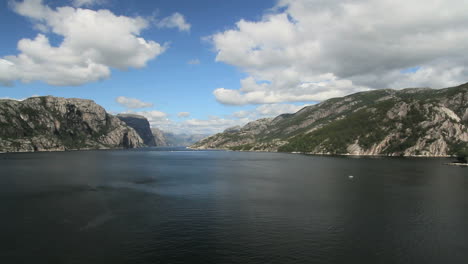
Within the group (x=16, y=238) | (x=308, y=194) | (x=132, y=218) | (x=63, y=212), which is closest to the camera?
(x=16, y=238)

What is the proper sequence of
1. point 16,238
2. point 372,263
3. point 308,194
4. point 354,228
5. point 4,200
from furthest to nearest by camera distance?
point 308,194, point 4,200, point 354,228, point 16,238, point 372,263

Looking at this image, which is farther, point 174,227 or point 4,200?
point 4,200

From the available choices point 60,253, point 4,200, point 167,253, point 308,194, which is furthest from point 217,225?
point 4,200

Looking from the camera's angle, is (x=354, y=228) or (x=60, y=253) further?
(x=354, y=228)

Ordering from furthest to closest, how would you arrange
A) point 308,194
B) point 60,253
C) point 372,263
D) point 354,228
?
point 308,194 → point 354,228 → point 60,253 → point 372,263

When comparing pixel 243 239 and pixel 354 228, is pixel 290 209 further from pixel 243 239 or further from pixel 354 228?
pixel 243 239

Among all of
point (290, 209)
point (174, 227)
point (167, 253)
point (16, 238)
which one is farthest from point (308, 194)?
point (16, 238)

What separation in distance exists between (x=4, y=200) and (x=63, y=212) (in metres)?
30.9

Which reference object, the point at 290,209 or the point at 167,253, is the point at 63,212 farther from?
the point at 290,209

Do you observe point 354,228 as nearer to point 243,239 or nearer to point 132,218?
point 243,239

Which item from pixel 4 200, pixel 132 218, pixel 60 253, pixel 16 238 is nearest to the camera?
pixel 60 253

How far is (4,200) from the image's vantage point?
92562 mm

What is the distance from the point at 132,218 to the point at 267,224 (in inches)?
1374

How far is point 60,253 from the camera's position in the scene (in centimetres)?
5119
